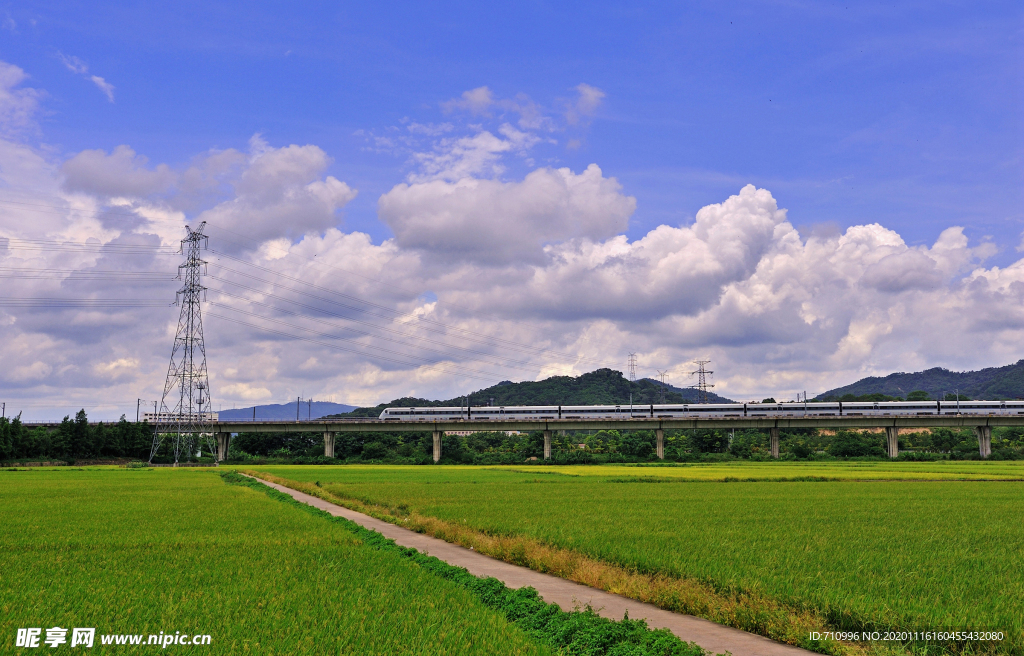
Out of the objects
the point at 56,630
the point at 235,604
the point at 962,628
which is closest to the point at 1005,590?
the point at 962,628

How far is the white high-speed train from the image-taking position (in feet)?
364

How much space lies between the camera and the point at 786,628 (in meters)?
12.8

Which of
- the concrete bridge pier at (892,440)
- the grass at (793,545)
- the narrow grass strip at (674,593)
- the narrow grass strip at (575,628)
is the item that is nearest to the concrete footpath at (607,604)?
the narrow grass strip at (674,593)

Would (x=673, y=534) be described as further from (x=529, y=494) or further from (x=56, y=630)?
(x=529, y=494)

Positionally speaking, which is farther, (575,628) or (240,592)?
(240,592)

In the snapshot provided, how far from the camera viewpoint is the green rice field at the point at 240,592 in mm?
11656

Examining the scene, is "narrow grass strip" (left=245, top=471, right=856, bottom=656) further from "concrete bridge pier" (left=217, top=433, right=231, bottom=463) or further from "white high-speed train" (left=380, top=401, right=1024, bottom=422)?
"concrete bridge pier" (left=217, top=433, right=231, bottom=463)

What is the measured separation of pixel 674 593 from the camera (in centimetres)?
1557

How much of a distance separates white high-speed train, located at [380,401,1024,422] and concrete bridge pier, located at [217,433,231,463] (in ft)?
95.0

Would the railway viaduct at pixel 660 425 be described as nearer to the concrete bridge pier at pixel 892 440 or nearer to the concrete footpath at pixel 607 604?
the concrete bridge pier at pixel 892 440

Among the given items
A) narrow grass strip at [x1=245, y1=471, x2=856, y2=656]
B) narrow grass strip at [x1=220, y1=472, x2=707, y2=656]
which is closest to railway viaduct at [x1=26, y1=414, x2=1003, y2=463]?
narrow grass strip at [x1=245, y1=471, x2=856, y2=656]

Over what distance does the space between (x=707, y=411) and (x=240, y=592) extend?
356ft

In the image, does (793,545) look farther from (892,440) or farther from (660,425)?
(892,440)

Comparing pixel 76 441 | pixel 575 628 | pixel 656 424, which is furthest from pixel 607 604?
pixel 76 441
